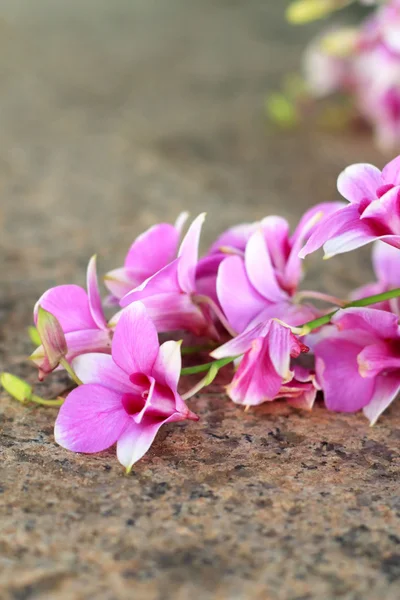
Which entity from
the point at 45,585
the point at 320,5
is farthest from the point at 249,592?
the point at 320,5

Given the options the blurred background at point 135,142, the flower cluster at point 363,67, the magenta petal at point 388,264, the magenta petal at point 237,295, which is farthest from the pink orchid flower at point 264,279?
the flower cluster at point 363,67

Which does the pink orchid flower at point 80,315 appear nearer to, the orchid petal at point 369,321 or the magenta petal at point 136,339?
the magenta petal at point 136,339

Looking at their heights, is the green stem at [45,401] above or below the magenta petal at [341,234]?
below

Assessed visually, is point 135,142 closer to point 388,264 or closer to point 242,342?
point 388,264

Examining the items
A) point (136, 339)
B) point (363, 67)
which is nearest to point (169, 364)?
point (136, 339)

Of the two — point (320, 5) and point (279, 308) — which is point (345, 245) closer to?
point (279, 308)

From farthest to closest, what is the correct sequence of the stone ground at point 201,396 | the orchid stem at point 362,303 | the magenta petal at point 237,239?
the magenta petal at point 237,239, the orchid stem at point 362,303, the stone ground at point 201,396

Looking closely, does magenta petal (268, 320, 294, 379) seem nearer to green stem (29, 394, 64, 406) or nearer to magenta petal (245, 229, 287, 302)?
magenta petal (245, 229, 287, 302)
